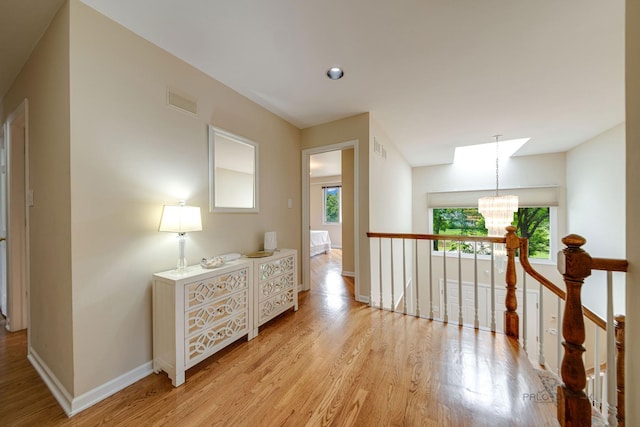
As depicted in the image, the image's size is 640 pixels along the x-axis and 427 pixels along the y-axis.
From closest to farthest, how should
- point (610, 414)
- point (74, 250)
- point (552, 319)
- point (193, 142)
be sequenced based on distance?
point (610, 414) → point (74, 250) → point (193, 142) → point (552, 319)

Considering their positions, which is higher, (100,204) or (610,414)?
(100,204)

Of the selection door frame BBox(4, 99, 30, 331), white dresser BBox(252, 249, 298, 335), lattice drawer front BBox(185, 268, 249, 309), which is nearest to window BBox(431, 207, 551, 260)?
white dresser BBox(252, 249, 298, 335)

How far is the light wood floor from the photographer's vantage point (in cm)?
128

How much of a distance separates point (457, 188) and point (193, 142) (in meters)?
5.74

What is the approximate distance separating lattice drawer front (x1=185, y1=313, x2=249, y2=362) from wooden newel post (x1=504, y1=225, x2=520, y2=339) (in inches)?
93.0

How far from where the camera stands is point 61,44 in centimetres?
143

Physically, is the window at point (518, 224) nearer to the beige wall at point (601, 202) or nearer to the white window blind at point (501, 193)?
the white window blind at point (501, 193)

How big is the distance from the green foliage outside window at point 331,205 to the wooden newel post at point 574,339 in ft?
22.2

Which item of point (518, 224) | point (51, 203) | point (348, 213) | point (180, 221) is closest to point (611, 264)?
point (180, 221)

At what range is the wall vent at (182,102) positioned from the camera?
1859mm

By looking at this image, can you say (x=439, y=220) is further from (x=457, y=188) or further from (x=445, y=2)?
(x=445, y=2)

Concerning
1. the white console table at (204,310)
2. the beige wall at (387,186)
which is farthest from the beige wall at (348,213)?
the white console table at (204,310)

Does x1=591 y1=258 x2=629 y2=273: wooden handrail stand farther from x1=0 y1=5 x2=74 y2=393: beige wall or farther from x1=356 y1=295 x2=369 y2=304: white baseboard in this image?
x1=0 y1=5 x2=74 y2=393: beige wall

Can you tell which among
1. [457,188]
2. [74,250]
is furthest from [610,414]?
[457,188]
